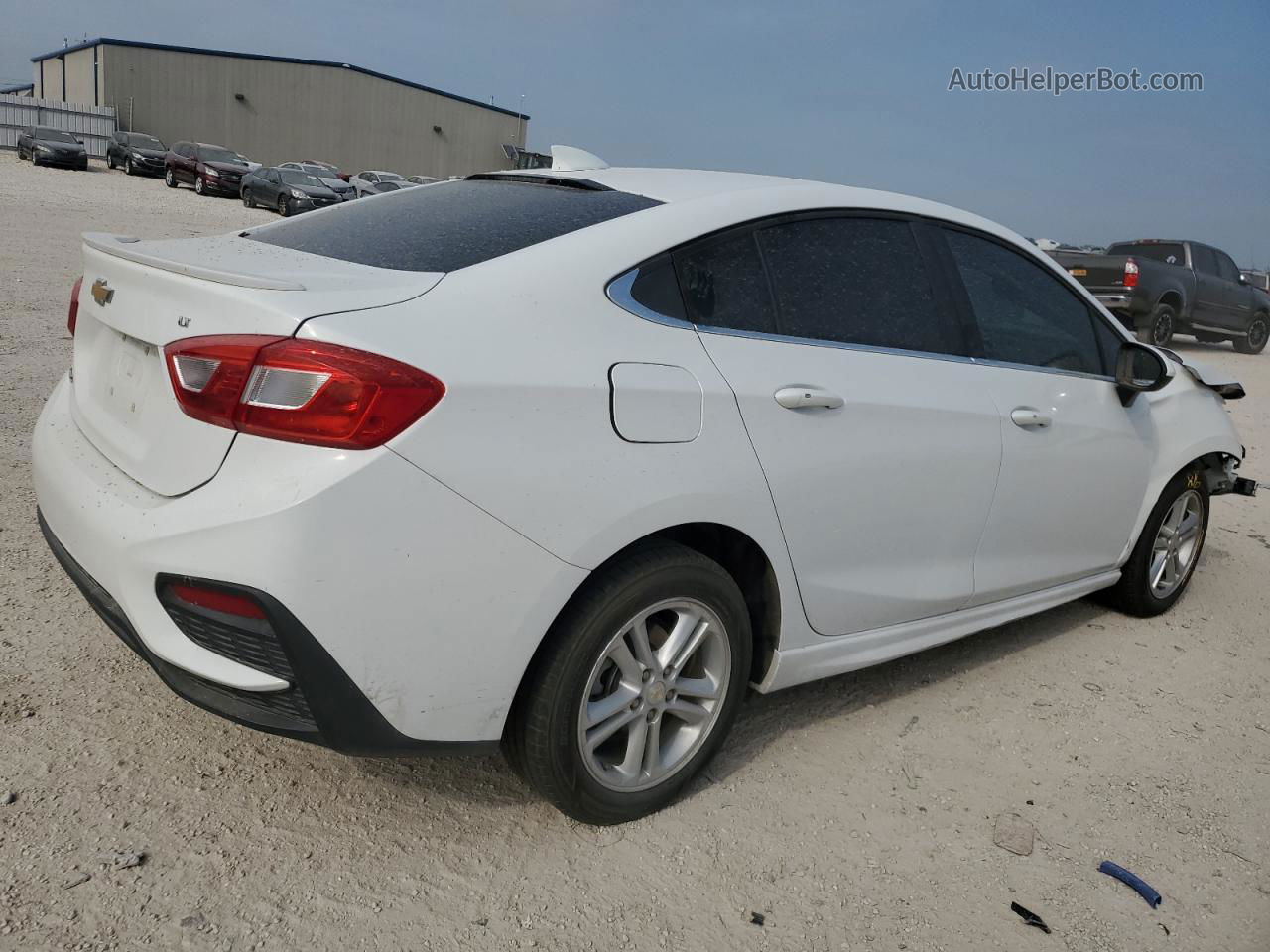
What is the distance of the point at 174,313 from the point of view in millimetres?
2328

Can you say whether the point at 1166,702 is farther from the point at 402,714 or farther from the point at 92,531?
the point at 92,531

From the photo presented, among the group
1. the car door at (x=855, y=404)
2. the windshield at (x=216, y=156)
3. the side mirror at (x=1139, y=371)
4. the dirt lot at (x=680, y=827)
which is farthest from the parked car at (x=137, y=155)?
the car door at (x=855, y=404)

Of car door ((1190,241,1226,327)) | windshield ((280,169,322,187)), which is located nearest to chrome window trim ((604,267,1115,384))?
car door ((1190,241,1226,327))

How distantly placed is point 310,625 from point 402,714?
302 mm

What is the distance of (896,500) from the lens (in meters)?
3.09

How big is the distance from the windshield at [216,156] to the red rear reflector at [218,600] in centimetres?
3401

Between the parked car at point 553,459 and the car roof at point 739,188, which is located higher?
the car roof at point 739,188

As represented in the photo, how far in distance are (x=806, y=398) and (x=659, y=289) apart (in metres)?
0.50

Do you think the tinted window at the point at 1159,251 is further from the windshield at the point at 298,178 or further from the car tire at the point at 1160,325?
the windshield at the point at 298,178

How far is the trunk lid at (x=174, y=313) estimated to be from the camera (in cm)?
218

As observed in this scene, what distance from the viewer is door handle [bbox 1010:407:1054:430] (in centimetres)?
347

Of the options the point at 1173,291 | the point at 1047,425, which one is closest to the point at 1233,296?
the point at 1173,291

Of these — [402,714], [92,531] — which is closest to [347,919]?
[402,714]

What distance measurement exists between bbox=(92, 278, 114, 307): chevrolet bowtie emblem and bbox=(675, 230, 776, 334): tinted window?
1.44 metres
